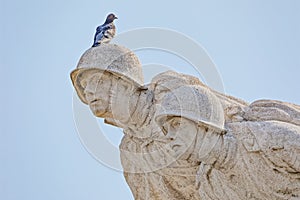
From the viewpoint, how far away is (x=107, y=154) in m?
5.89

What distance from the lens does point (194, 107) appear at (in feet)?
18.1

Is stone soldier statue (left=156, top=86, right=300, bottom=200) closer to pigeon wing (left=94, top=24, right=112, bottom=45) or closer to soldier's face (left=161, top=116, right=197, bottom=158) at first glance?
soldier's face (left=161, top=116, right=197, bottom=158)

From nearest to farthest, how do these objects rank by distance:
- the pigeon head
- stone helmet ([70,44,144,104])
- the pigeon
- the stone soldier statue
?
1. the stone soldier statue
2. stone helmet ([70,44,144,104])
3. the pigeon
4. the pigeon head

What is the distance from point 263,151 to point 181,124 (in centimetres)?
68

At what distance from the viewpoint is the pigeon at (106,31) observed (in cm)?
597

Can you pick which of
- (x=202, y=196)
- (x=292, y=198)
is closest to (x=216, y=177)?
(x=202, y=196)

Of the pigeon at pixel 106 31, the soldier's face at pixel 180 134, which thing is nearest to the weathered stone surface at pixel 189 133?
the soldier's face at pixel 180 134

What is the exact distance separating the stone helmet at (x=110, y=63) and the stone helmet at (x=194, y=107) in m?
0.39

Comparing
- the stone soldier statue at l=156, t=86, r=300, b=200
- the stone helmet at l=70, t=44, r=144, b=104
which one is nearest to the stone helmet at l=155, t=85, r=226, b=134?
the stone soldier statue at l=156, t=86, r=300, b=200

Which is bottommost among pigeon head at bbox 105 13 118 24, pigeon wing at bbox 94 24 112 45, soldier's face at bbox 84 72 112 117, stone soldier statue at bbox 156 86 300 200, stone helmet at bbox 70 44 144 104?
stone soldier statue at bbox 156 86 300 200

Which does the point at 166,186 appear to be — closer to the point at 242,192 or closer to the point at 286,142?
the point at 242,192

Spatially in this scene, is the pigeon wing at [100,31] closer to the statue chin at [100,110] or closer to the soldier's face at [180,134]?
the statue chin at [100,110]

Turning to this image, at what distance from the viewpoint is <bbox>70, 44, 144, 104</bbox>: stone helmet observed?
18.8ft

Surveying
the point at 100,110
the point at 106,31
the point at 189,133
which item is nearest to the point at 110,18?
the point at 106,31
